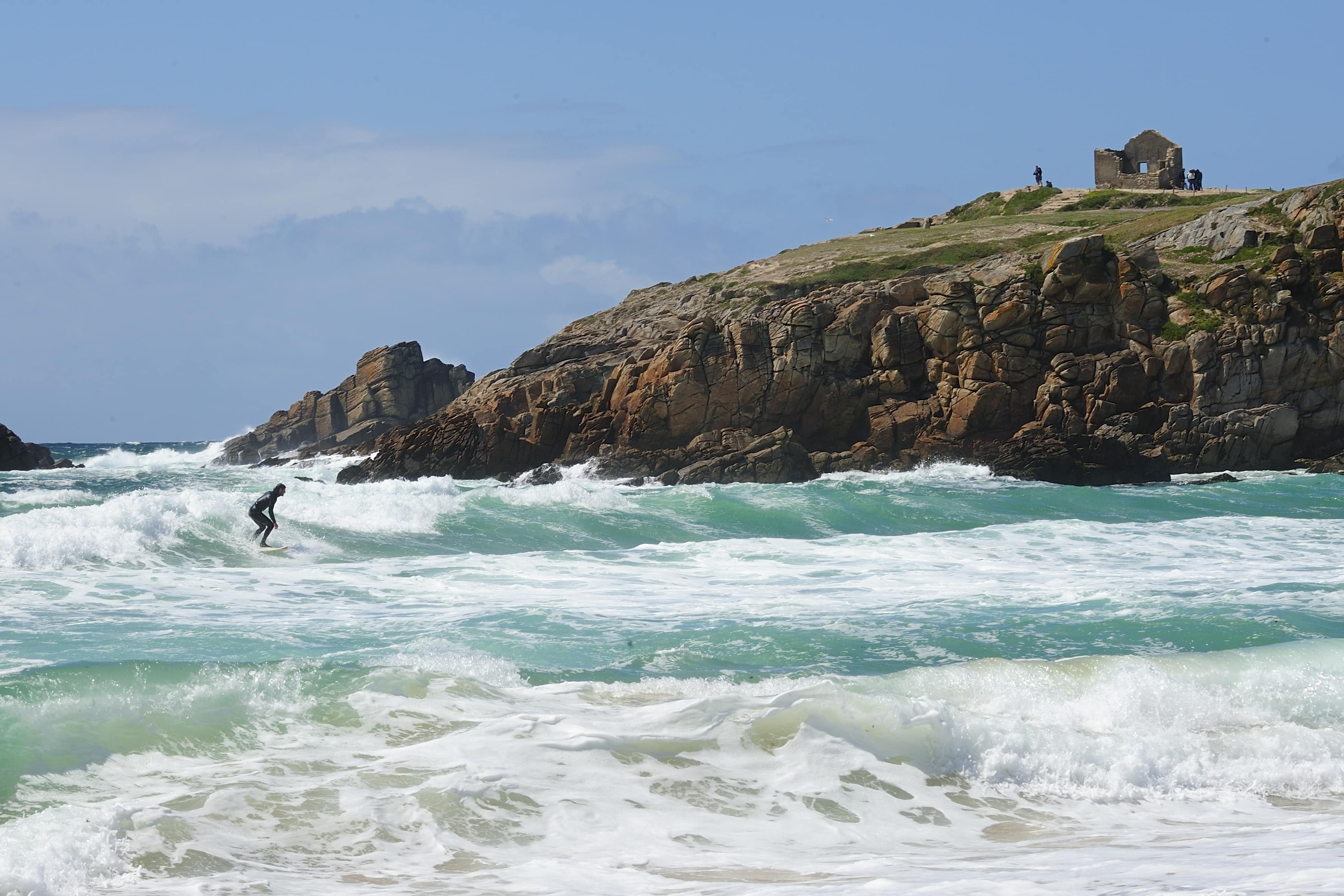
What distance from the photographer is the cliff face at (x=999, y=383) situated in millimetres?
36562

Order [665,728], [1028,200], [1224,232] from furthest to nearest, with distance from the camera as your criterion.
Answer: [1028,200], [1224,232], [665,728]

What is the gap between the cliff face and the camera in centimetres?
3656

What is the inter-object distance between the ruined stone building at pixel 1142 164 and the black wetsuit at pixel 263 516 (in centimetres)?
6952

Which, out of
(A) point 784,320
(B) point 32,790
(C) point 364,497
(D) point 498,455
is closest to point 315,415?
(D) point 498,455

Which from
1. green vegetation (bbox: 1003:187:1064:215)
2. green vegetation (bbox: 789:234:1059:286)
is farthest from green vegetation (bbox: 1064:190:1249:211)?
green vegetation (bbox: 789:234:1059:286)

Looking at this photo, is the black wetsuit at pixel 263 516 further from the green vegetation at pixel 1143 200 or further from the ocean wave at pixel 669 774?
the green vegetation at pixel 1143 200

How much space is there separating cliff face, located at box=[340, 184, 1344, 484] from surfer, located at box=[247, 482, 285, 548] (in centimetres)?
1734

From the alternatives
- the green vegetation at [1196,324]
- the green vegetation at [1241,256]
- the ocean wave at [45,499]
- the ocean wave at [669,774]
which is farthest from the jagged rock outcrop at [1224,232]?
the ocean wave at [669,774]

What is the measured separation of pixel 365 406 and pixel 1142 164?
177ft

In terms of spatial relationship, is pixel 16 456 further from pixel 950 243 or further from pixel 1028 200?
pixel 1028 200

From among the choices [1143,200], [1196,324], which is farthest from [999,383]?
[1143,200]

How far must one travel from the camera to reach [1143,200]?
7000 cm

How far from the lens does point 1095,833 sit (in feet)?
22.3

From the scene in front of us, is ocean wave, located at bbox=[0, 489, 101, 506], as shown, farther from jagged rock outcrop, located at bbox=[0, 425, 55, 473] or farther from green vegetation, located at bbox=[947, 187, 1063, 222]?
green vegetation, located at bbox=[947, 187, 1063, 222]
